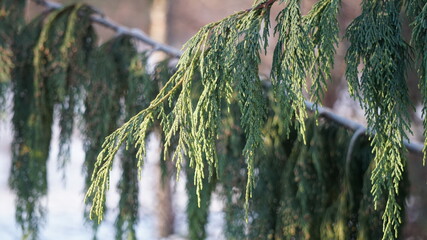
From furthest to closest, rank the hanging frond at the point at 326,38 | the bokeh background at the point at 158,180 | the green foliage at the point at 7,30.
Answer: the bokeh background at the point at 158,180, the green foliage at the point at 7,30, the hanging frond at the point at 326,38

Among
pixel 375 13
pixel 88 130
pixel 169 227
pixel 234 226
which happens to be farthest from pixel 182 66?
pixel 169 227

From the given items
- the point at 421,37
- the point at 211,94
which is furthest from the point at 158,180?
the point at 421,37

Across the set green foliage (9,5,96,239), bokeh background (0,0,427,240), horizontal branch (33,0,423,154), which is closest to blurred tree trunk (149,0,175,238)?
bokeh background (0,0,427,240)

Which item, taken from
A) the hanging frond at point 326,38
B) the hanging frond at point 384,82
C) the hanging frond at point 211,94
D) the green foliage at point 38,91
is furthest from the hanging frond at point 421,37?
the green foliage at point 38,91

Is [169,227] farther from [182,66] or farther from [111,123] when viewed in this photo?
[182,66]

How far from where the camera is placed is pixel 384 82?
150 cm

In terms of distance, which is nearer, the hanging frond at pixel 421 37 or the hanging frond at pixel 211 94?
the hanging frond at pixel 421 37

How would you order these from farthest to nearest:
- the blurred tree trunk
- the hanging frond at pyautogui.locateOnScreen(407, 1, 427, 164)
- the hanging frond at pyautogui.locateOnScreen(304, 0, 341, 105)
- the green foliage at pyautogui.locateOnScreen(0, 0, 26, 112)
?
the blurred tree trunk, the green foliage at pyautogui.locateOnScreen(0, 0, 26, 112), the hanging frond at pyautogui.locateOnScreen(304, 0, 341, 105), the hanging frond at pyautogui.locateOnScreen(407, 1, 427, 164)

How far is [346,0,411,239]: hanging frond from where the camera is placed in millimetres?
1469

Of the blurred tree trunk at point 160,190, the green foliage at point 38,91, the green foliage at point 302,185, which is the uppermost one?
the blurred tree trunk at point 160,190

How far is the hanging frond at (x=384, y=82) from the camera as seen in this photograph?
147cm

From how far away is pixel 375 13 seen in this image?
1525 millimetres

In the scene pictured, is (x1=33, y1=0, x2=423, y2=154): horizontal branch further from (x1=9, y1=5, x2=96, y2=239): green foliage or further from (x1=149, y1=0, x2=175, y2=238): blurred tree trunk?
(x1=149, y1=0, x2=175, y2=238): blurred tree trunk

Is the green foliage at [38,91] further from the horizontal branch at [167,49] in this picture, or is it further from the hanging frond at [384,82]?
the hanging frond at [384,82]
